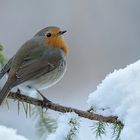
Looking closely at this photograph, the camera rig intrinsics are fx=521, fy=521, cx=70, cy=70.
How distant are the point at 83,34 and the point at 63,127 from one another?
4.55 m

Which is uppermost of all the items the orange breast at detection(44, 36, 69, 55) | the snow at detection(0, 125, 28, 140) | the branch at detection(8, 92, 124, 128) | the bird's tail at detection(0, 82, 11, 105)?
the orange breast at detection(44, 36, 69, 55)

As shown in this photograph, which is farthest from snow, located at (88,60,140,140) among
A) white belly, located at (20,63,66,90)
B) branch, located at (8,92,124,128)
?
white belly, located at (20,63,66,90)

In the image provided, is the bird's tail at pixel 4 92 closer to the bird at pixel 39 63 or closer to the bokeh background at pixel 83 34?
the bird at pixel 39 63

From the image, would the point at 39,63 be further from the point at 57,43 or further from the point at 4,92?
the point at 4,92

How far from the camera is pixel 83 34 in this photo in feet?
20.5

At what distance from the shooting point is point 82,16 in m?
5.87

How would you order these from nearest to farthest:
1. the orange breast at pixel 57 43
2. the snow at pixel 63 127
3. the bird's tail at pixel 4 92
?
the snow at pixel 63 127 → the bird's tail at pixel 4 92 → the orange breast at pixel 57 43

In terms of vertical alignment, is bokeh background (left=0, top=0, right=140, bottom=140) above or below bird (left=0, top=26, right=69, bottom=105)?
above

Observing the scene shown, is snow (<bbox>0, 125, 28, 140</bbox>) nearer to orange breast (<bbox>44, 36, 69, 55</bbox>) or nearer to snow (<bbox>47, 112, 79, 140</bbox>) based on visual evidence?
snow (<bbox>47, 112, 79, 140</bbox>)

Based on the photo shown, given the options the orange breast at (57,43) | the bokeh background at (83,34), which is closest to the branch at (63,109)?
the orange breast at (57,43)

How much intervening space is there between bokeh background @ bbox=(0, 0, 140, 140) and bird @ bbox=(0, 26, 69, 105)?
68.1 inches

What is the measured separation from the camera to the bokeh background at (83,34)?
217 inches

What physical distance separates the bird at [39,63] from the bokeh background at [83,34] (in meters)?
1.73

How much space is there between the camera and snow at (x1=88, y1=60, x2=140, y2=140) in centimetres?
154
